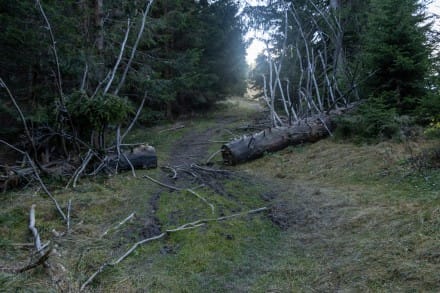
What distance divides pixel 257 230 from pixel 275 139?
13.9ft

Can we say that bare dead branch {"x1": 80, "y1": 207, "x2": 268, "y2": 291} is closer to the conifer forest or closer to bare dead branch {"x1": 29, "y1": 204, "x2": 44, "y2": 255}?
the conifer forest

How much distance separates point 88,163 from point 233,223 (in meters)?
3.88

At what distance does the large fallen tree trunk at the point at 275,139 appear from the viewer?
7.77m

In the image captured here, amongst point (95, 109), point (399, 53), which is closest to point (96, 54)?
point (95, 109)

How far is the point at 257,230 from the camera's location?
13.9 feet

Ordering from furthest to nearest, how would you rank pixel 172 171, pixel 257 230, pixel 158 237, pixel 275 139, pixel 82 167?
1. pixel 275 139
2. pixel 172 171
3. pixel 82 167
4. pixel 257 230
5. pixel 158 237

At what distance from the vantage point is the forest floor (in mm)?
2961

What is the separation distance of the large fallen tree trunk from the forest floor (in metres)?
0.87

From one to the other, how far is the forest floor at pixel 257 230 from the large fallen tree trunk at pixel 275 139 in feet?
2.85

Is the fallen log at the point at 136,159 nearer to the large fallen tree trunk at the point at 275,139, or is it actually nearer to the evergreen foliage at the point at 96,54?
the evergreen foliage at the point at 96,54

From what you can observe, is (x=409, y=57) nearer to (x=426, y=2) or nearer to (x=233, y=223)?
(x=426, y=2)

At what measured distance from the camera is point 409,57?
741 cm

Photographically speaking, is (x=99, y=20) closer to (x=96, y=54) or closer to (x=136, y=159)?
(x=96, y=54)

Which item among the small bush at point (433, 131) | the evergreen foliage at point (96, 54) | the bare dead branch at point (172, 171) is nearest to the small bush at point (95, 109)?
the evergreen foliage at point (96, 54)
